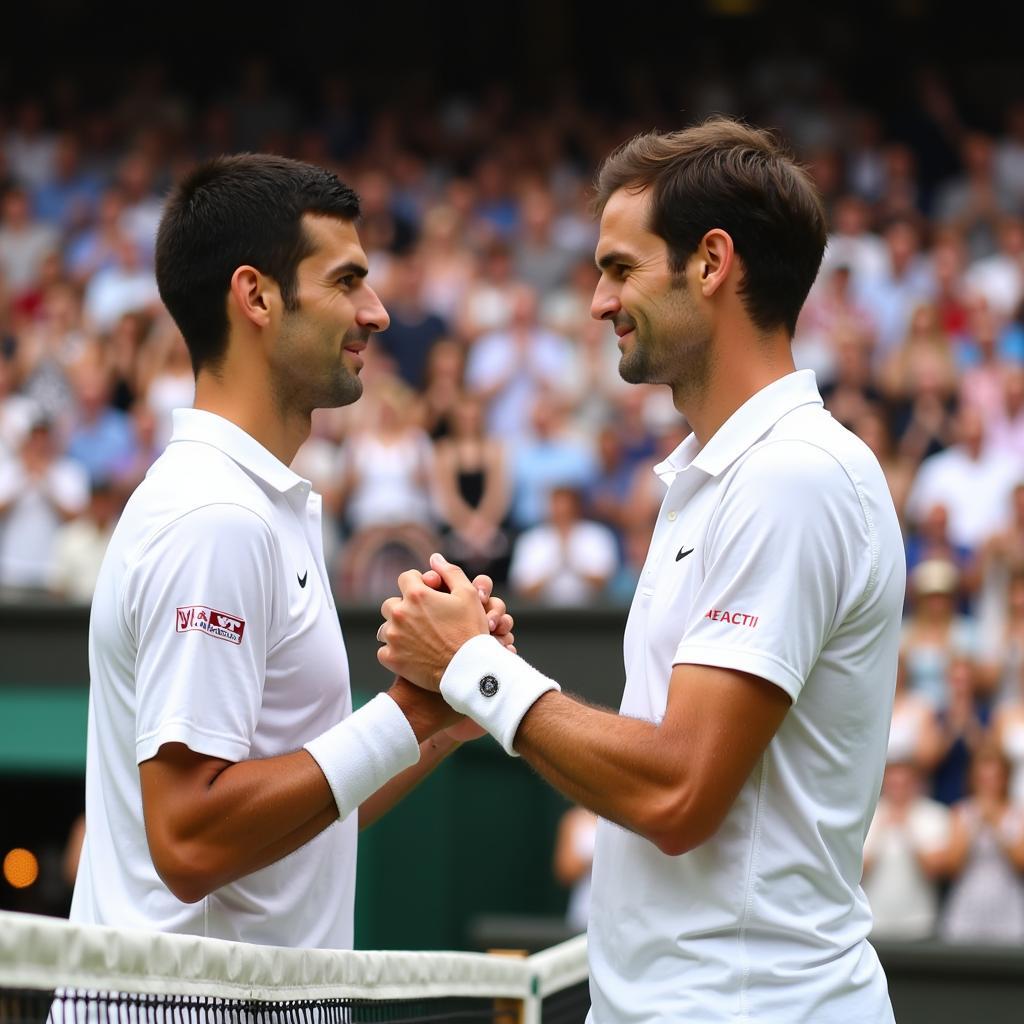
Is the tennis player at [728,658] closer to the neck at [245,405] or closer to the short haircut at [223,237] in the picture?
the neck at [245,405]

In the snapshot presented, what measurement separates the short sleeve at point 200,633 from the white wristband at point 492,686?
13.5 inches

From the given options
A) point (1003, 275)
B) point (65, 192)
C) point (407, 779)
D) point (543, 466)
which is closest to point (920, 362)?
point (1003, 275)

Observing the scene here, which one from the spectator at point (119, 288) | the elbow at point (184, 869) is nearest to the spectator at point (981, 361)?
the spectator at point (119, 288)

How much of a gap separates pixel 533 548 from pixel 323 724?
7140mm

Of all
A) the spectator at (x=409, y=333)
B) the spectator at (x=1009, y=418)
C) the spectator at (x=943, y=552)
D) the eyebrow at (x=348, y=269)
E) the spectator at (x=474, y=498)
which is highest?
the spectator at (x=409, y=333)

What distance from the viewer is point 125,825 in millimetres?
3248

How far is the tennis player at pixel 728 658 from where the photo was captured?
2.90 metres

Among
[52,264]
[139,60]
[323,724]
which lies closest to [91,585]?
[52,264]

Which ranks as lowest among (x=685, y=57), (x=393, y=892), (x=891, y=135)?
(x=393, y=892)

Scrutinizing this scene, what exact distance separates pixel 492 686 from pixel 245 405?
776mm

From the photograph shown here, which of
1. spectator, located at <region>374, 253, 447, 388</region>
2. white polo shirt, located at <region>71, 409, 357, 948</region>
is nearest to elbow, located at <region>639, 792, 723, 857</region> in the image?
white polo shirt, located at <region>71, 409, 357, 948</region>

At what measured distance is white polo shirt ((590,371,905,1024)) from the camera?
291 cm

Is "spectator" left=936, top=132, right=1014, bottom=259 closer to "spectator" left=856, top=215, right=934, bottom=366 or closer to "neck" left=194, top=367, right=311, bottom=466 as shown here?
"spectator" left=856, top=215, right=934, bottom=366

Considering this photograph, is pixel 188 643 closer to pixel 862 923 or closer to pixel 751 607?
pixel 751 607
